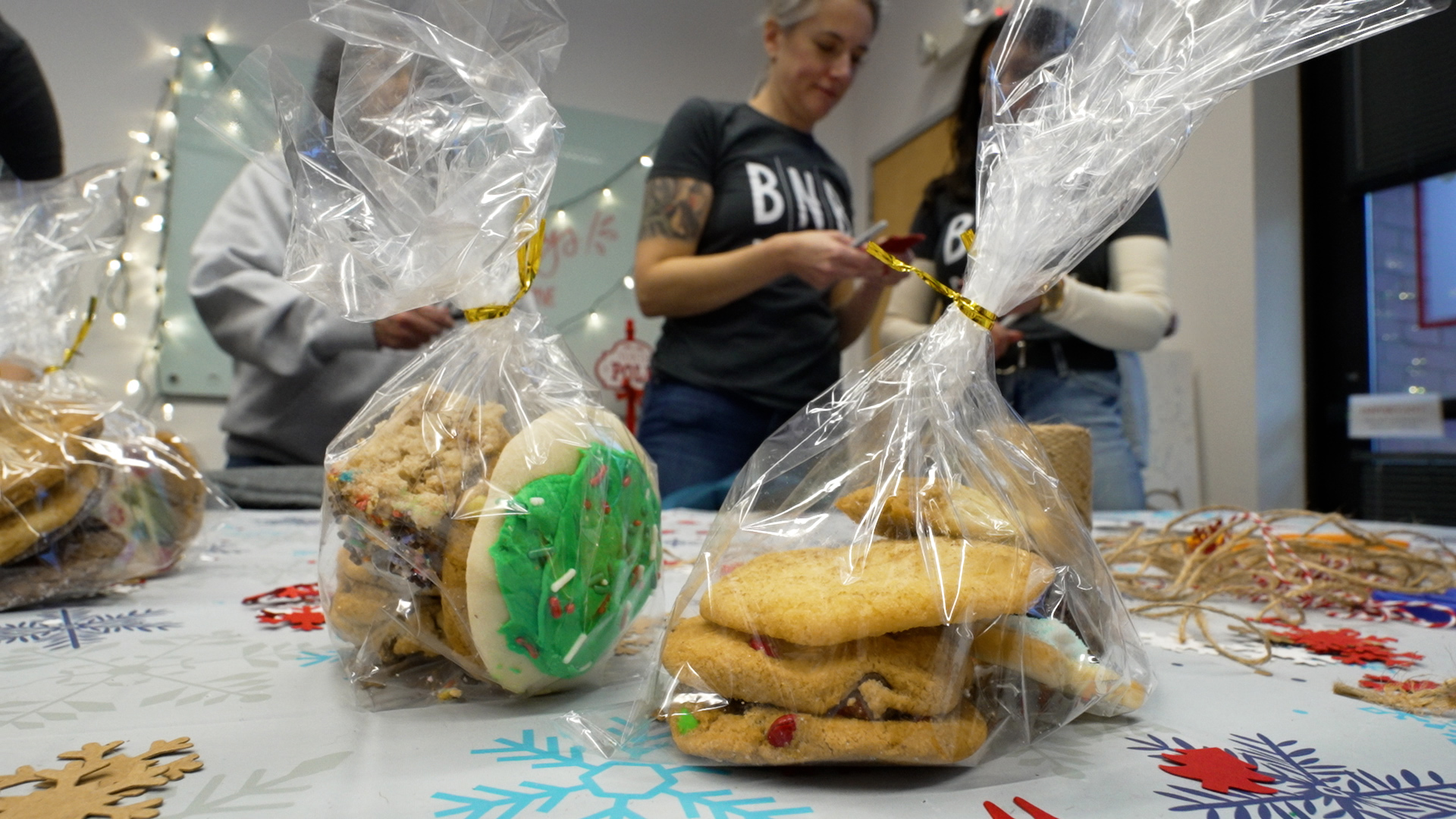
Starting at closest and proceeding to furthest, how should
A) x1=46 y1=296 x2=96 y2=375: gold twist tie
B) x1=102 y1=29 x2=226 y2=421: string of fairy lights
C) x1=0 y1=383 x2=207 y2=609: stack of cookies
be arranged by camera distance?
x1=0 y1=383 x2=207 y2=609: stack of cookies → x1=46 y1=296 x2=96 y2=375: gold twist tie → x1=102 y1=29 x2=226 y2=421: string of fairy lights

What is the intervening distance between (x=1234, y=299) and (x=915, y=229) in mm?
1407

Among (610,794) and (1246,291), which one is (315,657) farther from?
(1246,291)

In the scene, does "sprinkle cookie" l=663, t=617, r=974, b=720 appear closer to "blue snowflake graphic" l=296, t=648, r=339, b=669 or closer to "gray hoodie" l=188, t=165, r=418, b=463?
"blue snowflake graphic" l=296, t=648, r=339, b=669

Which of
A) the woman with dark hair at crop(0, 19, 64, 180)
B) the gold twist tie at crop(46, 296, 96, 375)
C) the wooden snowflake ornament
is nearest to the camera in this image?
the wooden snowflake ornament

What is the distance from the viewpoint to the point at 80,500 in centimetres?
66

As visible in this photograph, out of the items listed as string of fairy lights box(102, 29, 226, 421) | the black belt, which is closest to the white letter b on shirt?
the black belt

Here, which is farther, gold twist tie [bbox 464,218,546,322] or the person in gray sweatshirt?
the person in gray sweatshirt

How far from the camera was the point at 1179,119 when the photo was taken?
0.44 m

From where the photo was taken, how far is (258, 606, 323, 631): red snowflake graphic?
580mm

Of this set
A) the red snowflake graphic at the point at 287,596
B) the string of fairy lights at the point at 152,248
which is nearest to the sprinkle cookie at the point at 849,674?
the red snowflake graphic at the point at 287,596

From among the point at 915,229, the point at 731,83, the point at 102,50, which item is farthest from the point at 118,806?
the point at 731,83

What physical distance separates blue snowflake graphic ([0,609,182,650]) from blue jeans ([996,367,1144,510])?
128 centimetres

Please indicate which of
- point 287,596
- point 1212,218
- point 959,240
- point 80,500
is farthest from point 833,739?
point 1212,218

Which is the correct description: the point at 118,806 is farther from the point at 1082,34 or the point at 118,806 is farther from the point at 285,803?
the point at 1082,34
